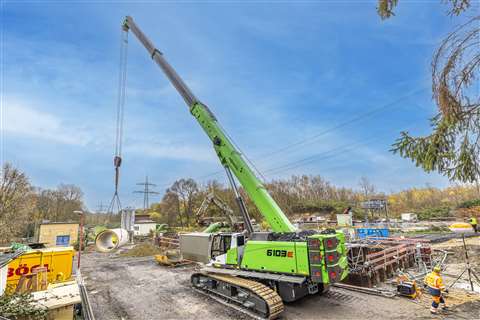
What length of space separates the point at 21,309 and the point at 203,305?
15.0 feet

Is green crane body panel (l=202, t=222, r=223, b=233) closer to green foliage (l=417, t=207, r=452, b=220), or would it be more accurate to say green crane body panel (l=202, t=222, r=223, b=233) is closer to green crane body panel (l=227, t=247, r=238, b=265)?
green crane body panel (l=227, t=247, r=238, b=265)

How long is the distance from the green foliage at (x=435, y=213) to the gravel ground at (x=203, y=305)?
46.7 m

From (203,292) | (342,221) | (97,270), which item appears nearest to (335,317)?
(203,292)

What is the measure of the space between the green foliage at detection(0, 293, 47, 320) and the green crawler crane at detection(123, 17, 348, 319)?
Answer: 181 inches

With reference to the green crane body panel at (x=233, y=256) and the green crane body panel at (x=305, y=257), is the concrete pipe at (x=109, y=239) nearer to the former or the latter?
the green crane body panel at (x=233, y=256)

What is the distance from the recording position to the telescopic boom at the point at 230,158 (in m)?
8.25

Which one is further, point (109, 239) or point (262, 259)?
point (109, 239)

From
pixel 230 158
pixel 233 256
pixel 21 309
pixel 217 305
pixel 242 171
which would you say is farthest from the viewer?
pixel 230 158

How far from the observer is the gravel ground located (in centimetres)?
681

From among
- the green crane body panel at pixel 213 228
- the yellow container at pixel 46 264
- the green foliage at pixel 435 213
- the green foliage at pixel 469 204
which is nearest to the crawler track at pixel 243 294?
the green crane body panel at pixel 213 228

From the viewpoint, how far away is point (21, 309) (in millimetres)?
4684

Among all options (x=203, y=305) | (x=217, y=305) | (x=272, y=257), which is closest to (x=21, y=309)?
(x=203, y=305)

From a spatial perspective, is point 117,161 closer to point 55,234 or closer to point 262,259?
point 262,259

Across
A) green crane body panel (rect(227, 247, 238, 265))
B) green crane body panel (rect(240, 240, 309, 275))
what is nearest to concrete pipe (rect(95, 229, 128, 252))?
green crane body panel (rect(227, 247, 238, 265))
